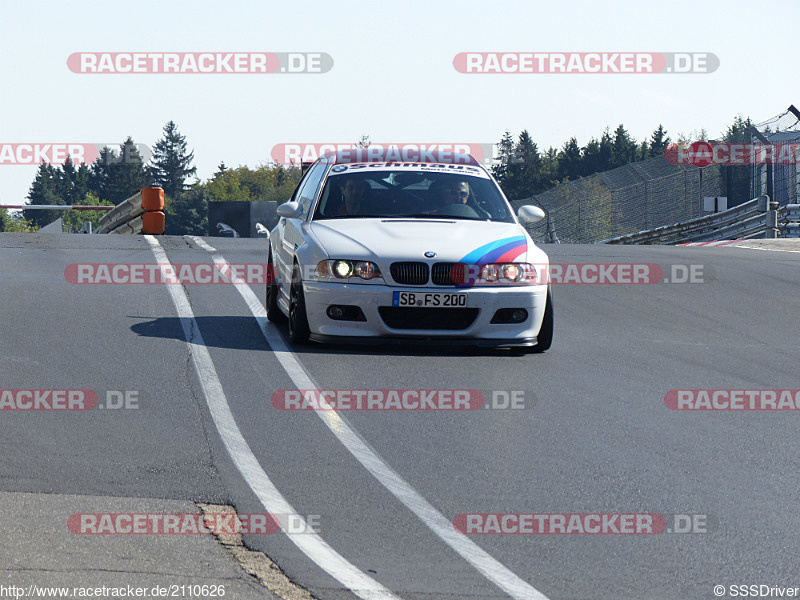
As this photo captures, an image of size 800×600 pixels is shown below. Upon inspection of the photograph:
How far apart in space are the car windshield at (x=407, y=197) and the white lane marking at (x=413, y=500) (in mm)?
1796

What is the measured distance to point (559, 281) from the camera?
48.8 ft

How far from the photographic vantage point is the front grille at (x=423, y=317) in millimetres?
9281

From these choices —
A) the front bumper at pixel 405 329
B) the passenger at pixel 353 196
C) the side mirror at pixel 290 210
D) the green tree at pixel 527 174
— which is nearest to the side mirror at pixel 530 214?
the front bumper at pixel 405 329

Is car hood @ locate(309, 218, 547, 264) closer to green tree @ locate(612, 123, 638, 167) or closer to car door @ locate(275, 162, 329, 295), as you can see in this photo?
car door @ locate(275, 162, 329, 295)

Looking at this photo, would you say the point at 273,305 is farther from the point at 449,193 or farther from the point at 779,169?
the point at 779,169

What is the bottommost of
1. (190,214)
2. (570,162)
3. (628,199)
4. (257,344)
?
(190,214)

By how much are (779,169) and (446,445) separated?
26388 mm

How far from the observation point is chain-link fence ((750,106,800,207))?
29.5 metres

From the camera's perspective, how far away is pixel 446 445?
6.57m

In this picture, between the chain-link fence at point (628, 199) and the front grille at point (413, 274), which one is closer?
the front grille at point (413, 274)

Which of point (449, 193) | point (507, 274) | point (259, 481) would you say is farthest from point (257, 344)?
point (259, 481)

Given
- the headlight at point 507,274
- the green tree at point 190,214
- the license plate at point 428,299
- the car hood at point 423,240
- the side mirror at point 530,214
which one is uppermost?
the side mirror at point 530,214

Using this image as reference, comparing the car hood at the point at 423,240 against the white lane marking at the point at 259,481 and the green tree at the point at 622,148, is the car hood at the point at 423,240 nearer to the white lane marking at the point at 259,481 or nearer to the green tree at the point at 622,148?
the white lane marking at the point at 259,481

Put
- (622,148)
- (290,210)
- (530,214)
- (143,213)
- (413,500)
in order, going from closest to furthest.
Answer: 1. (413,500)
2. (530,214)
3. (290,210)
4. (143,213)
5. (622,148)
